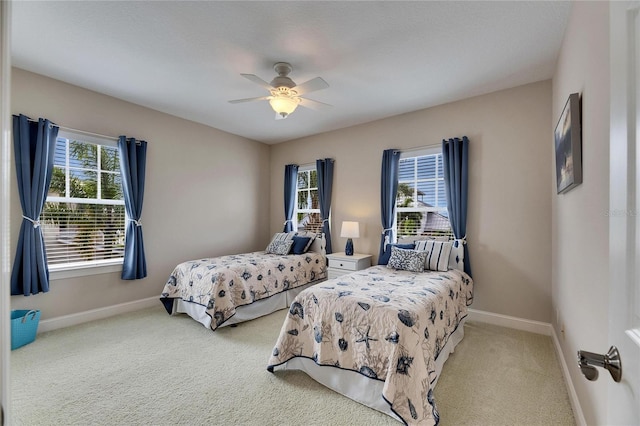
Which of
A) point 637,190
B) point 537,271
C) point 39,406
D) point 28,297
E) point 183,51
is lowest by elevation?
point 39,406

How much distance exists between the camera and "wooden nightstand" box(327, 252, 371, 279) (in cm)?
405

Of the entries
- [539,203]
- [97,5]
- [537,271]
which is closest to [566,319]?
[537,271]

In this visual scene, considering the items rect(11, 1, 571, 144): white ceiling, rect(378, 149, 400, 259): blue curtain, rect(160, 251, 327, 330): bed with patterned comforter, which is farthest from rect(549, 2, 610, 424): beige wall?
rect(160, 251, 327, 330): bed with patterned comforter

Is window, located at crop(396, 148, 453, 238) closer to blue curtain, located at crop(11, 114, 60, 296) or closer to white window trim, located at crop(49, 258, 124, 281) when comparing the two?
white window trim, located at crop(49, 258, 124, 281)

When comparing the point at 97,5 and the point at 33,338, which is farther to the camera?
the point at 33,338

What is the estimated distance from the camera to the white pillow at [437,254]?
129 inches

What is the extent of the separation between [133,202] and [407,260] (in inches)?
136

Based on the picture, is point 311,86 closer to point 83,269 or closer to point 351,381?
point 351,381

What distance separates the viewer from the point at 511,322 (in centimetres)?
329

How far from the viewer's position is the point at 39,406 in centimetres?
197

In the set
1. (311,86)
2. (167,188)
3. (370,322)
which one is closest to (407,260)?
(370,322)

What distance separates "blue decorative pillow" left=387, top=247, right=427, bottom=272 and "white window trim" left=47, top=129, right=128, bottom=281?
3423 mm

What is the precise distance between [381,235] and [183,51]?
3194 mm

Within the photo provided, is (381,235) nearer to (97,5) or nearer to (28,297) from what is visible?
(97,5)
